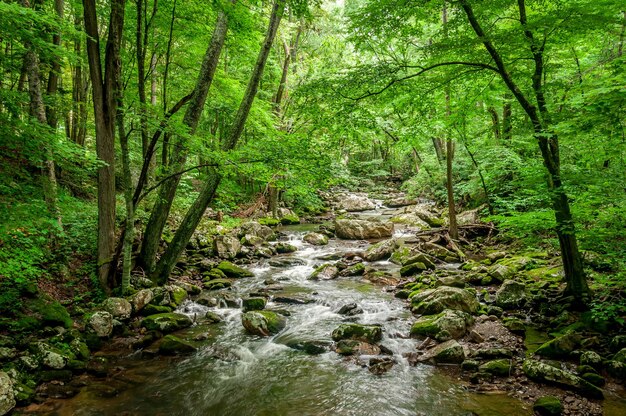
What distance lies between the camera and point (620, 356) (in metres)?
4.77

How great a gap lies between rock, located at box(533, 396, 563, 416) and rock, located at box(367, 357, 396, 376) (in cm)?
212

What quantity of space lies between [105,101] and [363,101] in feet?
18.3

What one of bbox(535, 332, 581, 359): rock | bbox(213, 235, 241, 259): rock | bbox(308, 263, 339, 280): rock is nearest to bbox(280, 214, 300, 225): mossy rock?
bbox(213, 235, 241, 259): rock

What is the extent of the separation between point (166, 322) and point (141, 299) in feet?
3.08

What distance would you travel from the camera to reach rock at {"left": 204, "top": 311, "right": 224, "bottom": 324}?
7.79 m

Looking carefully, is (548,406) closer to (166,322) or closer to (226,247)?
(166,322)

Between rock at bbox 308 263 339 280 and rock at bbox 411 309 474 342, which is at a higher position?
rock at bbox 308 263 339 280

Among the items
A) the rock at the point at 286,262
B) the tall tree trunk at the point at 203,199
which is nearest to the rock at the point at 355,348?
the tall tree trunk at the point at 203,199

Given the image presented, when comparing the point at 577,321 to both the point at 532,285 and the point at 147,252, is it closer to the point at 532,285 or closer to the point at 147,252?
the point at 532,285

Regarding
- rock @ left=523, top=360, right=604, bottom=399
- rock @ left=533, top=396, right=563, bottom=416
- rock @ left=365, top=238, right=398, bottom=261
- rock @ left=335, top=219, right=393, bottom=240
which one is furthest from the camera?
rock @ left=335, top=219, right=393, bottom=240

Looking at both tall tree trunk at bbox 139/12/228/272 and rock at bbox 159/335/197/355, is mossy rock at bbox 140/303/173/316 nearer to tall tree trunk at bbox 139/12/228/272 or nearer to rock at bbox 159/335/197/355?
rock at bbox 159/335/197/355

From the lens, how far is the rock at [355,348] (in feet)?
20.3

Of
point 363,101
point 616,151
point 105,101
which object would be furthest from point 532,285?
point 105,101

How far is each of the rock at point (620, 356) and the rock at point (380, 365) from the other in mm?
3200
